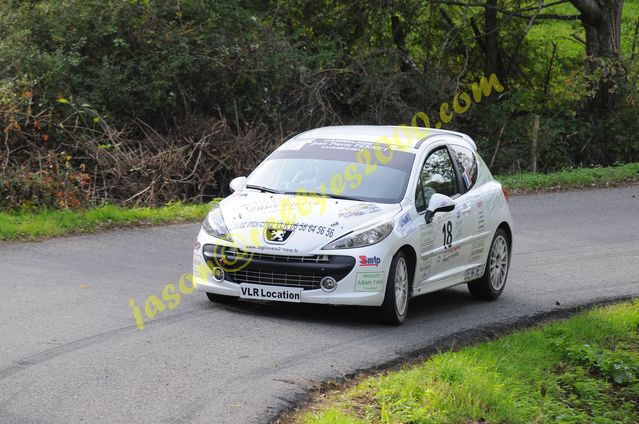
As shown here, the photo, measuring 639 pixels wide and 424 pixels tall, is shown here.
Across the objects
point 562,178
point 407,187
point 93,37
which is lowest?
point 562,178

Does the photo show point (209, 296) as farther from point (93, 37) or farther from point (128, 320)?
point (93, 37)

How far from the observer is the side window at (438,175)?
1121 cm

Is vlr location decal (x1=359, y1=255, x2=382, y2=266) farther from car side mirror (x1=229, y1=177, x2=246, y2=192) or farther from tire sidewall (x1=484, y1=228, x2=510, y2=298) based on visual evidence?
tire sidewall (x1=484, y1=228, x2=510, y2=298)

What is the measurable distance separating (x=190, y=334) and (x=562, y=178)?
1472cm

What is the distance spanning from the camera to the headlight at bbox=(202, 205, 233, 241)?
34.0 ft

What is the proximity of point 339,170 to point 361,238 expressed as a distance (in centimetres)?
126

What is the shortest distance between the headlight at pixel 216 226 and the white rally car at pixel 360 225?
0.01 metres

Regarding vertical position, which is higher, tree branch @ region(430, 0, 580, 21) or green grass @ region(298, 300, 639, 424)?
tree branch @ region(430, 0, 580, 21)

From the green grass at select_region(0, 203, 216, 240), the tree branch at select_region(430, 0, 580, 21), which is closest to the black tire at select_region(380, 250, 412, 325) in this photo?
the green grass at select_region(0, 203, 216, 240)

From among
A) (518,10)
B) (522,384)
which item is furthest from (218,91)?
(522,384)

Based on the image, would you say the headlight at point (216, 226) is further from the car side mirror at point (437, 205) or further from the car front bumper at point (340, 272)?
the car side mirror at point (437, 205)

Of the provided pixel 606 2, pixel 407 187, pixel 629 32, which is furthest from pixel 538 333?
pixel 629 32

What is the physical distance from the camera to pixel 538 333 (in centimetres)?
1034

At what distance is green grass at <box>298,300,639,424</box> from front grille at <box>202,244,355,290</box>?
1295mm
